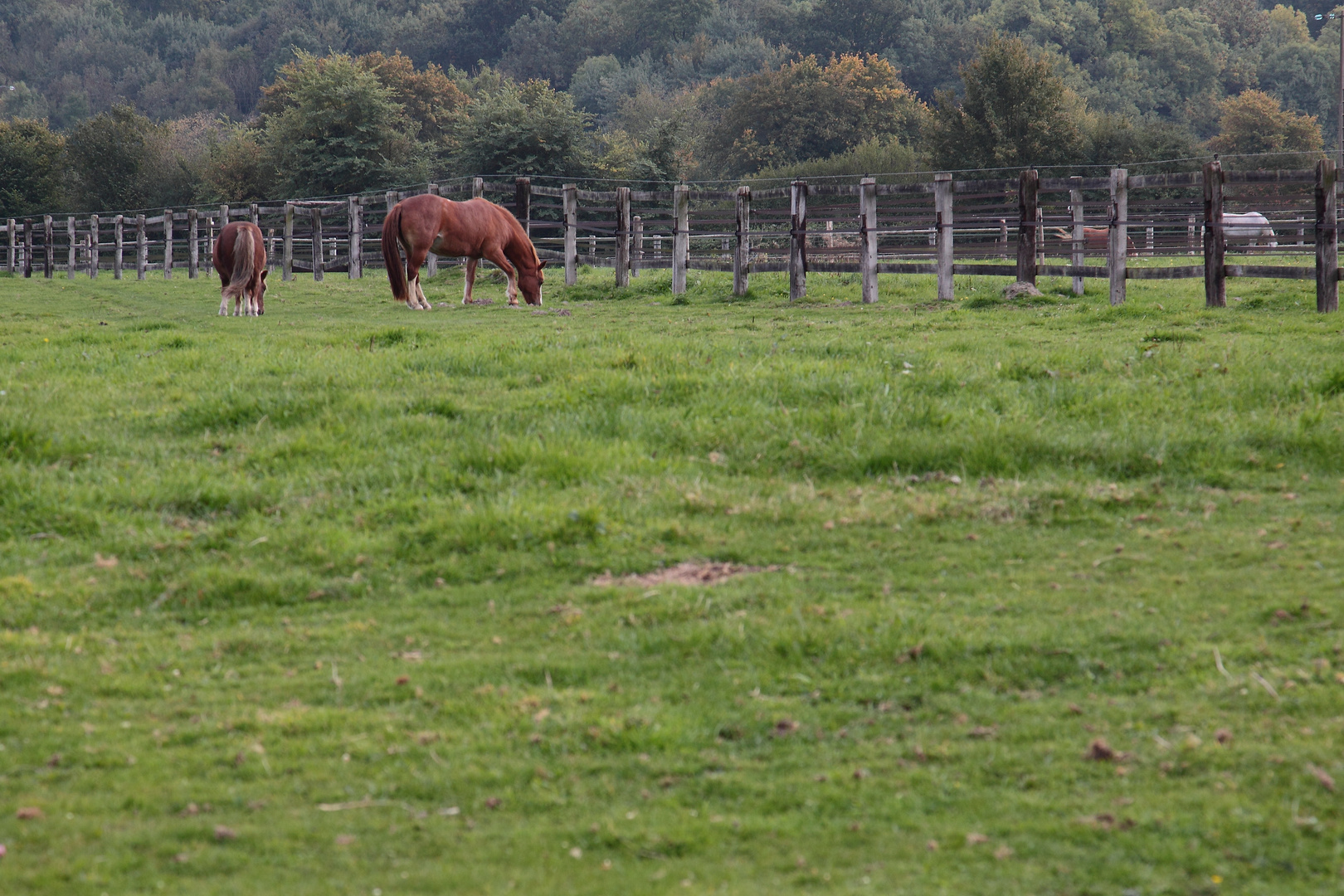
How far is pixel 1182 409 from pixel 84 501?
6839 millimetres

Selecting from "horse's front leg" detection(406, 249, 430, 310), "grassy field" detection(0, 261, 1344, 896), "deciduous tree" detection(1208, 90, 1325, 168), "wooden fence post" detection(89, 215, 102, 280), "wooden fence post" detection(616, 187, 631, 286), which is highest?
"deciduous tree" detection(1208, 90, 1325, 168)

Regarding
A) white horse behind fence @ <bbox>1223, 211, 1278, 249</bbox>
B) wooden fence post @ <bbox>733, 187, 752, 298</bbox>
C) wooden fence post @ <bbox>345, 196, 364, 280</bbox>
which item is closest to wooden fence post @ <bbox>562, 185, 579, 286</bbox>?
wooden fence post @ <bbox>733, 187, 752, 298</bbox>

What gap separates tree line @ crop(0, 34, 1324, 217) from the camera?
45.7 meters

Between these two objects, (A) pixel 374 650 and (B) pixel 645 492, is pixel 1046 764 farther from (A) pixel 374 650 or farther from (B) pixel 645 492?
(B) pixel 645 492

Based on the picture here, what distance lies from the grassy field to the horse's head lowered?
954 cm

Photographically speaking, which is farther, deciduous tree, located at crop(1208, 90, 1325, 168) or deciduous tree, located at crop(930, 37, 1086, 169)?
deciduous tree, located at crop(1208, 90, 1325, 168)

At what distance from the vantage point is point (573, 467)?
22.9 feet

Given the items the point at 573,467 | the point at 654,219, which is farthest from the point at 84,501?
the point at 654,219

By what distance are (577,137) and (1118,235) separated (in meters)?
30.7

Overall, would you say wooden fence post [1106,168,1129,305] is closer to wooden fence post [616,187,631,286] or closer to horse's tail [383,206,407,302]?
wooden fence post [616,187,631,286]

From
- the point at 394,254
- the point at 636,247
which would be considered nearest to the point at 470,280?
the point at 394,254

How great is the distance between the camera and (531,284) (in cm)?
1961

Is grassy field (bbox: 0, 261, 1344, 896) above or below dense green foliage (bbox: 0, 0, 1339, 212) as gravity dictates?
below

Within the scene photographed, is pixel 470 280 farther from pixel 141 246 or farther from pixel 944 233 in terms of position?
pixel 141 246
